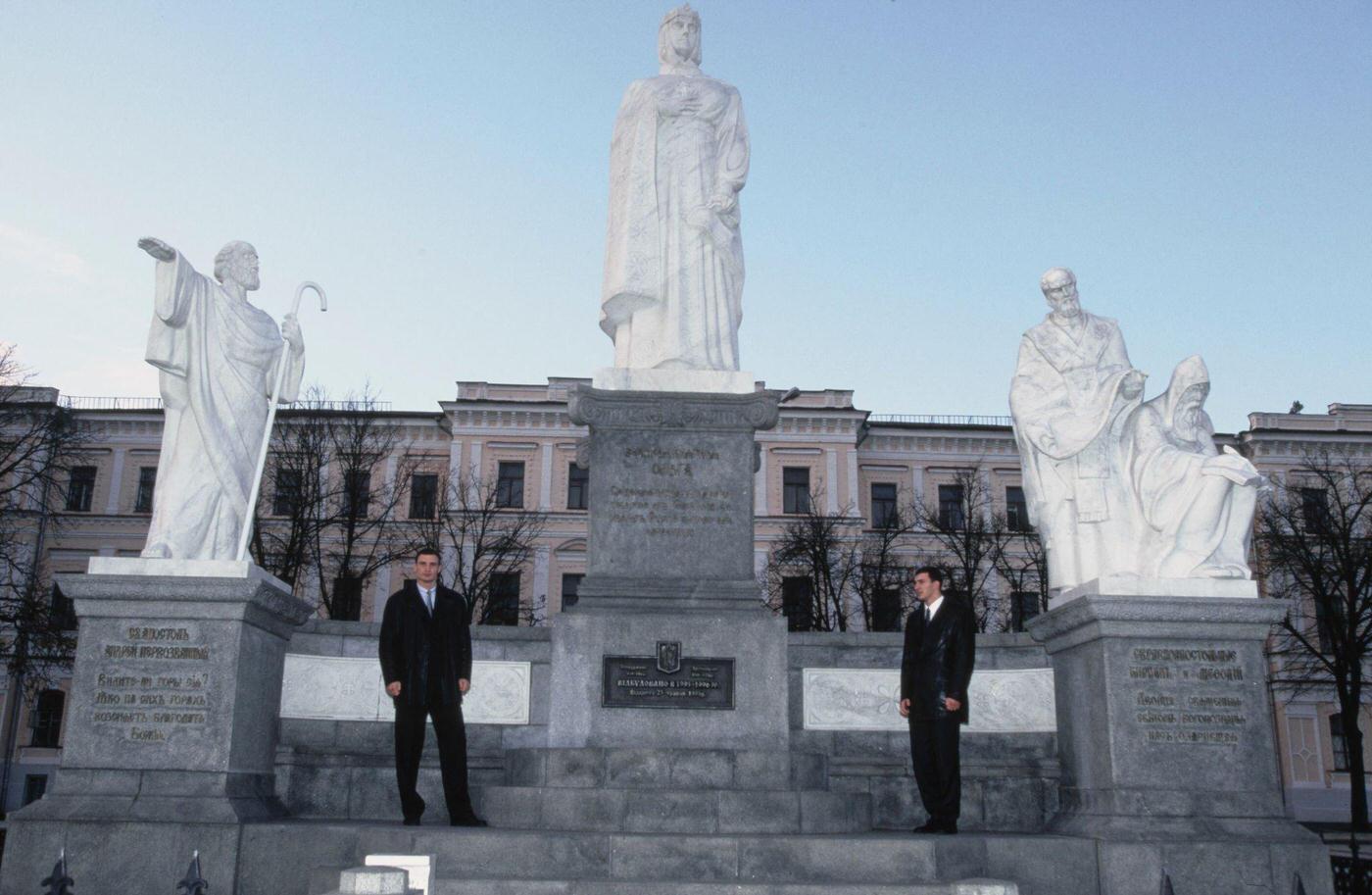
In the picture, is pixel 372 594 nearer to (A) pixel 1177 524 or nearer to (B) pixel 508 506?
(B) pixel 508 506

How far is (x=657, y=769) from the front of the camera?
918 centimetres

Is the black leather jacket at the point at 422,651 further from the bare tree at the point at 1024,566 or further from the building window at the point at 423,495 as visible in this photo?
the building window at the point at 423,495

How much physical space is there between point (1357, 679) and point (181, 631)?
37.1 meters

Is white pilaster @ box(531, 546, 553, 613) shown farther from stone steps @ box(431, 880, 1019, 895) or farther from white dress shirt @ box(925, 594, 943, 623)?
stone steps @ box(431, 880, 1019, 895)

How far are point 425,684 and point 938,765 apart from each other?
158 inches

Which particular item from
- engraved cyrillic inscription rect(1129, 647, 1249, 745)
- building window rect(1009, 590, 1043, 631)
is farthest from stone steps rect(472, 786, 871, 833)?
building window rect(1009, 590, 1043, 631)

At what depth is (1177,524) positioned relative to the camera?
9.96 meters

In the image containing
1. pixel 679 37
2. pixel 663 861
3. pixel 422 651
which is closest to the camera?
pixel 663 861

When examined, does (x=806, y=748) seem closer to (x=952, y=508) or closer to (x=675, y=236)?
(x=675, y=236)

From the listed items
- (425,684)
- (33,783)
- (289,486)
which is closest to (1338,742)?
(289,486)

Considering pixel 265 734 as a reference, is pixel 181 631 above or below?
above

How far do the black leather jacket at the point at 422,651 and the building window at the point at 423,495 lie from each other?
40861 millimetres

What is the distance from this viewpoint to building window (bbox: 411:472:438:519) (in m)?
50.8

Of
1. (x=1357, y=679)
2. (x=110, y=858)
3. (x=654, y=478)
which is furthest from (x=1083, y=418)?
(x=1357, y=679)
